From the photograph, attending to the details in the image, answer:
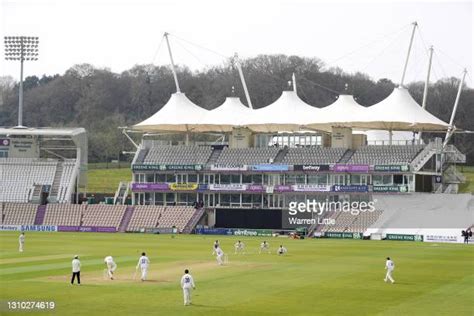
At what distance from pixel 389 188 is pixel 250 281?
171 feet

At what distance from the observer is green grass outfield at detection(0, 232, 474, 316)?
1284 inches

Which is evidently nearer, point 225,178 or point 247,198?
point 247,198

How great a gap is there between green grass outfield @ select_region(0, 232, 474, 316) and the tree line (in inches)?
3078

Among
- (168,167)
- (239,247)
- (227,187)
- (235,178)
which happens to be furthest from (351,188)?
(239,247)

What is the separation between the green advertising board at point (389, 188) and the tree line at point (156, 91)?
48328mm

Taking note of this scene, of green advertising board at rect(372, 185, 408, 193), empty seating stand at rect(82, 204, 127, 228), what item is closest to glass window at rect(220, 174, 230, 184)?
empty seating stand at rect(82, 204, 127, 228)

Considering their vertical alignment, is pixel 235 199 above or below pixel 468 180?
below

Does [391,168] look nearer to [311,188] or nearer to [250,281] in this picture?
A: [311,188]

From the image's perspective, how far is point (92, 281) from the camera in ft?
131

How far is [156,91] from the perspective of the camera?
163 metres

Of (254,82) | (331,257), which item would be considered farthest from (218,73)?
(331,257)

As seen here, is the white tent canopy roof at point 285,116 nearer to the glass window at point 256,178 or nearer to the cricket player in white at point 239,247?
the glass window at point 256,178

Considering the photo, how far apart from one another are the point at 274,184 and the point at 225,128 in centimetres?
1125

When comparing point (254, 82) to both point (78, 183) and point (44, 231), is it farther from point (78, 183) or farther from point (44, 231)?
point (44, 231)
